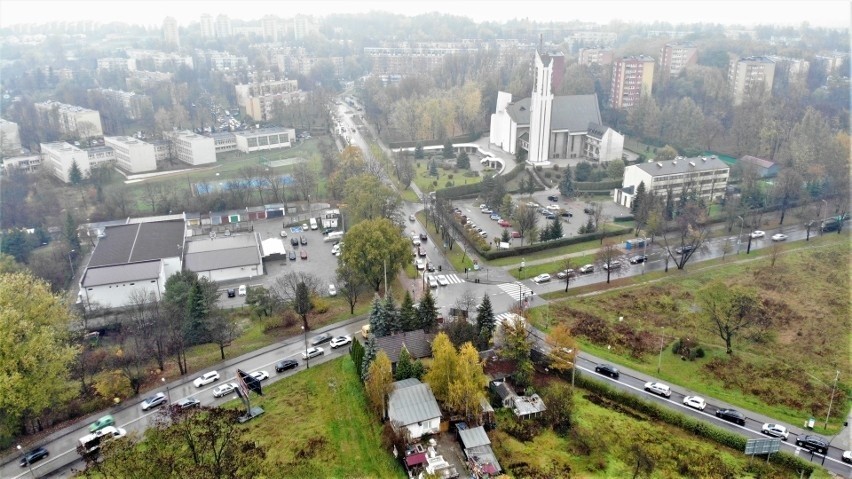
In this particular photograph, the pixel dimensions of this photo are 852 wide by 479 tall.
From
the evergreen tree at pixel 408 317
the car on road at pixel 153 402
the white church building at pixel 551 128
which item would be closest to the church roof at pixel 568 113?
the white church building at pixel 551 128

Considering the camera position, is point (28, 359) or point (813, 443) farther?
point (28, 359)

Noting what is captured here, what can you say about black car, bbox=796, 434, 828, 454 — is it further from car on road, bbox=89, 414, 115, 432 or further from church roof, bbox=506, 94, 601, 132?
church roof, bbox=506, 94, 601, 132

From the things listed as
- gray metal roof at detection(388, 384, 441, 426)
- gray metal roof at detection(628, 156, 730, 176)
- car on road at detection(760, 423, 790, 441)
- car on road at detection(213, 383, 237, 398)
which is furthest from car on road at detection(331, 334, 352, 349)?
gray metal roof at detection(628, 156, 730, 176)

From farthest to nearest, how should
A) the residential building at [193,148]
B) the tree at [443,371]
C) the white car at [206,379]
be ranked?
1. the residential building at [193,148]
2. the white car at [206,379]
3. the tree at [443,371]

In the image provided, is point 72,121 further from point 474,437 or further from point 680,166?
point 474,437

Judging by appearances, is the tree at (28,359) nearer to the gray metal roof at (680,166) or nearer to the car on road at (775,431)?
the car on road at (775,431)

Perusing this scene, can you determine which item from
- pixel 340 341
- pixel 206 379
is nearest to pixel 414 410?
pixel 340 341
